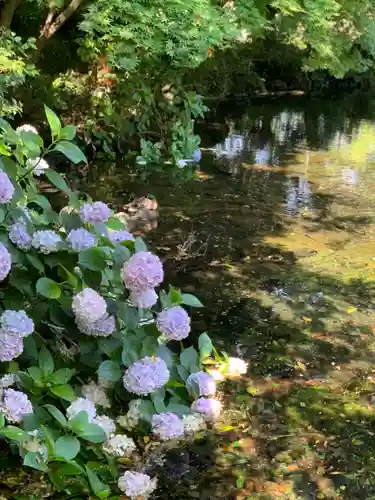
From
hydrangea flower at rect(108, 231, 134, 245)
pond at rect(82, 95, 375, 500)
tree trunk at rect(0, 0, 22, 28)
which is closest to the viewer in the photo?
hydrangea flower at rect(108, 231, 134, 245)

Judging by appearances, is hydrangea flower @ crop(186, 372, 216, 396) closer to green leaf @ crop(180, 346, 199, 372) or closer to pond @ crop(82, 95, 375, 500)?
green leaf @ crop(180, 346, 199, 372)

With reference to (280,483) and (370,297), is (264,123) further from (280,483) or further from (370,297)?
(280,483)

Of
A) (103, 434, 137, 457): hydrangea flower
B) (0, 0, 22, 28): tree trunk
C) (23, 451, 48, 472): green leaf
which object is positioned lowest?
(103, 434, 137, 457): hydrangea flower

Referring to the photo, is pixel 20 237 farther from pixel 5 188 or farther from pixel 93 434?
pixel 93 434

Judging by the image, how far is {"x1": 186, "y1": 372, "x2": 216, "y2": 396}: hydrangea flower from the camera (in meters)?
2.68

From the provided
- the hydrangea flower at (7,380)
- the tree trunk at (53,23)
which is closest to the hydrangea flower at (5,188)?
the hydrangea flower at (7,380)

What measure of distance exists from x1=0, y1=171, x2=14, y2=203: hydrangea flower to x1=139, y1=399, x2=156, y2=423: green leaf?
951mm

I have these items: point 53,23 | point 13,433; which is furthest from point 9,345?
point 53,23

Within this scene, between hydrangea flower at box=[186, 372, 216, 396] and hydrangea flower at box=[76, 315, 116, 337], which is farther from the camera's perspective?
hydrangea flower at box=[186, 372, 216, 396]

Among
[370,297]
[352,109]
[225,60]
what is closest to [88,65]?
[370,297]

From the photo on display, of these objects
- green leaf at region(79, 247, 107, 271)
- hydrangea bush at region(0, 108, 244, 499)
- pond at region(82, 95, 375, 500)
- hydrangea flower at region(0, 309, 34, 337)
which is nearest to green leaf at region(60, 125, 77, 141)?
hydrangea bush at region(0, 108, 244, 499)

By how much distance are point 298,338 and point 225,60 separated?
55.3ft

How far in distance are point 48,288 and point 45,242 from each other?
18cm

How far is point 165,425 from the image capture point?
8.19ft
